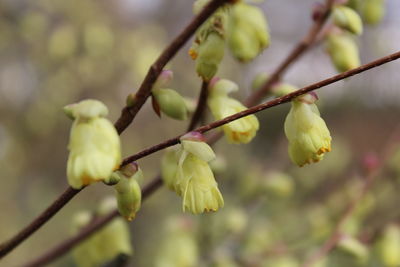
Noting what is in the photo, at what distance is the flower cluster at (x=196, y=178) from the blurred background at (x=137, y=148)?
1120 mm

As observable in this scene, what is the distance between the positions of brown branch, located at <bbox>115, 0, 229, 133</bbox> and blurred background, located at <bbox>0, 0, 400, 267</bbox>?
46.6 inches

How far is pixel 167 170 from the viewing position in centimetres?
118

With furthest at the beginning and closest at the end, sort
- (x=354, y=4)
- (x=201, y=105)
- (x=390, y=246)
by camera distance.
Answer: (x=390, y=246)
(x=354, y=4)
(x=201, y=105)

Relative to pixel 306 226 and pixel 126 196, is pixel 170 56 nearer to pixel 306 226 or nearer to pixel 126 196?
pixel 126 196

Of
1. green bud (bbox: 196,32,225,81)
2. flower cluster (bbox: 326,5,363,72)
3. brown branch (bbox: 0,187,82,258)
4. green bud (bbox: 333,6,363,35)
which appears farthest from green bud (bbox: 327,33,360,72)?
brown branch (bbox: 0,187,82,258)

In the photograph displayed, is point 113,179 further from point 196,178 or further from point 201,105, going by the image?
point 201,105

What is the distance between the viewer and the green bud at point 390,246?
1730mm

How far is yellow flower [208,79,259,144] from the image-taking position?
0.97 meters

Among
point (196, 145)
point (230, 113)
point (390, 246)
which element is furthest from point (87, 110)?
point (390, 246)

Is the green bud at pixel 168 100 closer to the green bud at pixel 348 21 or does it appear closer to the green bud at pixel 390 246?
the green bud at pixel 348 21

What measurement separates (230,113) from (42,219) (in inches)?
14.6

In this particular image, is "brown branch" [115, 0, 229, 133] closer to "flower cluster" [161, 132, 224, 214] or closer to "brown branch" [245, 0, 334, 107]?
"flower cluster" [161, 132, 224, 214]

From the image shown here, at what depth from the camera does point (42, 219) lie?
0.94 metres

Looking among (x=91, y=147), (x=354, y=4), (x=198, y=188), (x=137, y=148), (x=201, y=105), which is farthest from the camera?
(x=137, y=148)
